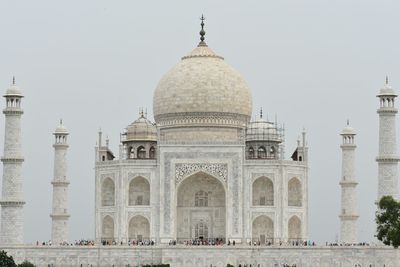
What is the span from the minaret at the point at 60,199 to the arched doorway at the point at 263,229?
817 centimetres

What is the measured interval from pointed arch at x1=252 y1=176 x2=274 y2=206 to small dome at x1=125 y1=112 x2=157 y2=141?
5375 millimetres

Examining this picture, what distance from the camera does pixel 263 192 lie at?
5312 cm

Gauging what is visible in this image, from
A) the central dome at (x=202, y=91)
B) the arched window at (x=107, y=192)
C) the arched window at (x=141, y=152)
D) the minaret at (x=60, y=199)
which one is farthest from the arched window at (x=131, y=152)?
the minaret at (x=60, y=199)

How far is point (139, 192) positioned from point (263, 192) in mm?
5212

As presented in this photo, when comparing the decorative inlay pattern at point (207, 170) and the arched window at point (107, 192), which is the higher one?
the decorative inlay pattern at point (207, 170)

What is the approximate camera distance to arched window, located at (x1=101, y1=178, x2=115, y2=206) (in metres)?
53.7

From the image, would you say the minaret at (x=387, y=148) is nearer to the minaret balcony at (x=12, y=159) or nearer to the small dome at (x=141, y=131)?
the small dome at (x=141, y=131)

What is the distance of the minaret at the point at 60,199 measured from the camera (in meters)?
54.3

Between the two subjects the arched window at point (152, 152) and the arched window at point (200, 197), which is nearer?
the arched window at point (200, 197)

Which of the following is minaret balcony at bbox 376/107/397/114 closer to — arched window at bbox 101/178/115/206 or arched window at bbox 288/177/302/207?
arched window at bbox 288/177/302/207

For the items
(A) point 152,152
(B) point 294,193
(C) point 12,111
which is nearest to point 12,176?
(C) point 12,111

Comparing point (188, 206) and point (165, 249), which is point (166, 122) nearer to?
point (188, 206)

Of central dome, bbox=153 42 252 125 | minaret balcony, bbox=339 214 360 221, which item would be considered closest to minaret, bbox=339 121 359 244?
minaret balcony, bbox=339 214 360 221

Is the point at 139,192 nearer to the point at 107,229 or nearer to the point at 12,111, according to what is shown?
the point at 107,229
